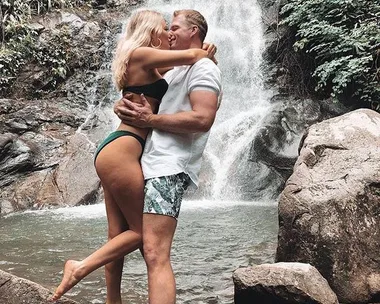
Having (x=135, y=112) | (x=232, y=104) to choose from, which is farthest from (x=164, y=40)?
(x=232, y=104)

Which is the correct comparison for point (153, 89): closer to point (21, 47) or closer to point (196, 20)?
point (196, 20)

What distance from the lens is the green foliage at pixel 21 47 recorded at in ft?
35.3

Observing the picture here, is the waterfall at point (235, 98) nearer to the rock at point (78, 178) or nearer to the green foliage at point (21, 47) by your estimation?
the rock at point (78, 178)

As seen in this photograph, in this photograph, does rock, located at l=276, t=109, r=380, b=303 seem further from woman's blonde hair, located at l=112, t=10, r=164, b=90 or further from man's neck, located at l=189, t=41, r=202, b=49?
woman's blonde hair, located at l=112, t=10, r=164, b=90

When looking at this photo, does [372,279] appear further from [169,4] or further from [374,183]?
[169,4]

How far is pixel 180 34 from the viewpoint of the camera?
252 cm

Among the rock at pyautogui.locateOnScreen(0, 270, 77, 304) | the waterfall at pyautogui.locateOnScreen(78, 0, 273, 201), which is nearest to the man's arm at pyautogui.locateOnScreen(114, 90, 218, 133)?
the rock at pyautogui.locateOnScreen(0, 270, 77, 304)

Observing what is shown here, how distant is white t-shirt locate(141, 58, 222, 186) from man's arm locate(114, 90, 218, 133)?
45 mm

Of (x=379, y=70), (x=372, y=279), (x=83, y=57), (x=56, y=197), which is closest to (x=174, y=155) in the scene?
(x=372, y=279)

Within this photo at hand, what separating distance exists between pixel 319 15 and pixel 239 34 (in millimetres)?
2905

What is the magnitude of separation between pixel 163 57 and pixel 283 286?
1.48 m

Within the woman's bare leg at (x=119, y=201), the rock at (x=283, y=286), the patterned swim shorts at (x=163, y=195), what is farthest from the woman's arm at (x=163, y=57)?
the rock at (x=283, y=286)

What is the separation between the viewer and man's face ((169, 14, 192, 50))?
8.24 feet

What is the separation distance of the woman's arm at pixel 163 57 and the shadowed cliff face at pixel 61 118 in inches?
233
